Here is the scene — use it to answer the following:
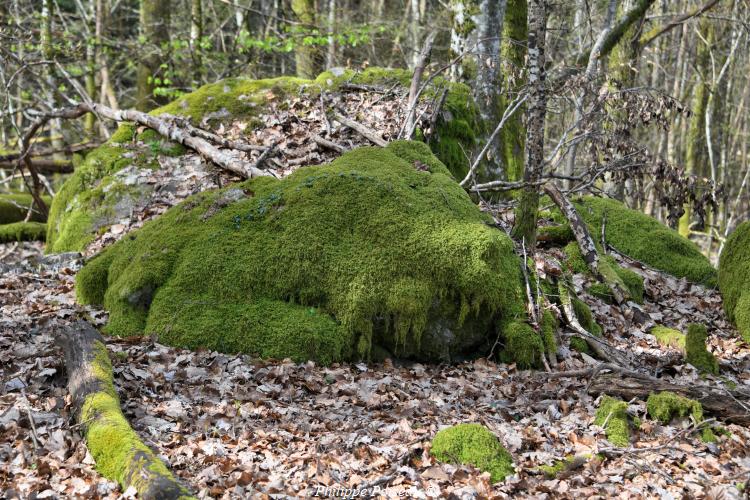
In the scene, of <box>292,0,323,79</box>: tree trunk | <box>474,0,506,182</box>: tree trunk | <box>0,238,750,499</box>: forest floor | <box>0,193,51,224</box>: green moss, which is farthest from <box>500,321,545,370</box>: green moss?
<box>292,0,323,79</box>: tree trunk

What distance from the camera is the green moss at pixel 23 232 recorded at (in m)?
11.5

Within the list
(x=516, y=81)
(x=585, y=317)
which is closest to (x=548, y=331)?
(x=585, y=317)

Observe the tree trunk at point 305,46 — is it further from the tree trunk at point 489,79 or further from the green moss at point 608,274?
the green moss at point 608,274

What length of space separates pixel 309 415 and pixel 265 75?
58.5 feet

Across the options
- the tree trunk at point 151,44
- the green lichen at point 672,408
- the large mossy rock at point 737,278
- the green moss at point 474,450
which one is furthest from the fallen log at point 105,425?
the tree trunk at point 151,44

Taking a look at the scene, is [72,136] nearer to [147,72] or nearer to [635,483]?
[147,72]

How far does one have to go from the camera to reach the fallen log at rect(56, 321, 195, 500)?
3.50m

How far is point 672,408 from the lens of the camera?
506cm

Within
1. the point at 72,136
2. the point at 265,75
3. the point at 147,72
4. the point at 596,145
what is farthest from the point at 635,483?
the point at 265,75

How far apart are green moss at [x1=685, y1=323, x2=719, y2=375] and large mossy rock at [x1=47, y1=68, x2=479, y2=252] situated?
437cm

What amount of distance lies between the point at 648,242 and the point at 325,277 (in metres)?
5.55

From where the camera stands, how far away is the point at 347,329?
20.2 ft

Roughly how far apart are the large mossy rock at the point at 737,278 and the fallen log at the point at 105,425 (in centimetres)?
682

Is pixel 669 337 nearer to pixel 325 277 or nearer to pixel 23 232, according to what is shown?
pixel 325 277
